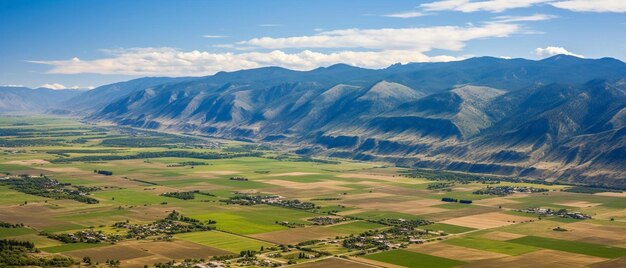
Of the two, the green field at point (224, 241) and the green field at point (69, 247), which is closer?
the green field at point (69, 247)

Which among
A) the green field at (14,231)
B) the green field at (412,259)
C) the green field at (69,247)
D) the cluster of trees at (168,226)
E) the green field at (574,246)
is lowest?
the green field at (412,259)

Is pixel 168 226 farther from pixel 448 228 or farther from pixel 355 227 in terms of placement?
pixel 448 228

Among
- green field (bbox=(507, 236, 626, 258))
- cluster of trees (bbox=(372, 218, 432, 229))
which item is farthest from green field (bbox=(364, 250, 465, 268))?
cluster of trees (bbox=(372, 218, 432, 229))

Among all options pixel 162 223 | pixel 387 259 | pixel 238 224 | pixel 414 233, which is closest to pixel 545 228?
pixel 414 233

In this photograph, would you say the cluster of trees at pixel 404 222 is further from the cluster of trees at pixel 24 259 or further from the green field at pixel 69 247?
the cluster of trees at pixel 24 259

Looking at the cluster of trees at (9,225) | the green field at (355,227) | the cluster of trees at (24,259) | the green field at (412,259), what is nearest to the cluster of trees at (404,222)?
the green field at (355,227)

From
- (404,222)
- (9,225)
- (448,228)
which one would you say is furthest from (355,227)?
(9,225)

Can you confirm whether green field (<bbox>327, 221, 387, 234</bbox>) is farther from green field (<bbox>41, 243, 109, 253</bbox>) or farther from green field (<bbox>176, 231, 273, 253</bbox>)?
green field (<bbox>41, 243, 109, 253</bbox>)
